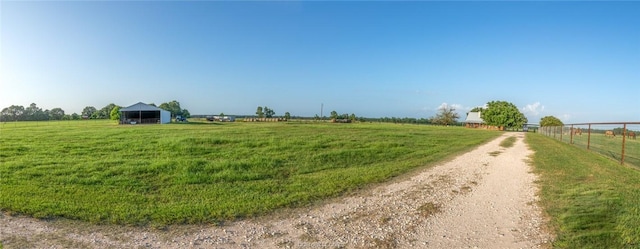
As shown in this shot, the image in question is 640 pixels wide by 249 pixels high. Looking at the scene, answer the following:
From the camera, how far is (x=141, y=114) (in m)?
47.4

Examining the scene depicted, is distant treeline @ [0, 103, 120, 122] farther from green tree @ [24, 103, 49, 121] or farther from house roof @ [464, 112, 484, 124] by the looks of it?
house roof @ [464, 112, 484, 124]

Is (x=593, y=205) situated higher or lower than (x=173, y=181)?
higher

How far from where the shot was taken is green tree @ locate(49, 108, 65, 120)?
3073 inches

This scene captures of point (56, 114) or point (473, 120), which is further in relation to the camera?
point (473, 120)

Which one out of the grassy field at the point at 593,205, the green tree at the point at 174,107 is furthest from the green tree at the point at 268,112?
the grassy field at the point at 593,205

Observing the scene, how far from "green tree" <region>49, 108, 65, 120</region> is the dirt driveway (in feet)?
313

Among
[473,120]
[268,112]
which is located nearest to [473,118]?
[473,120]

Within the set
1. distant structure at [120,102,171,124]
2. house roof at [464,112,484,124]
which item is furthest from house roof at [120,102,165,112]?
house roof at [464,112,484,124]

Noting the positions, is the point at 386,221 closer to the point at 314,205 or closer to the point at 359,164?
the point at 314,205

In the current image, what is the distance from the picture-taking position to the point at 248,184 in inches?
298

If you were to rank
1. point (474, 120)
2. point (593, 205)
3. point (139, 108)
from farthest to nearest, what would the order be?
point (474, 120)
point (139, 108)
point (593, 205)

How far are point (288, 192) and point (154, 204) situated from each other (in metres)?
2.61

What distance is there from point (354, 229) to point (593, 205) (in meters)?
4.62

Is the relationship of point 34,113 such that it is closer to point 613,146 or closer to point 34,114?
point 34,114
